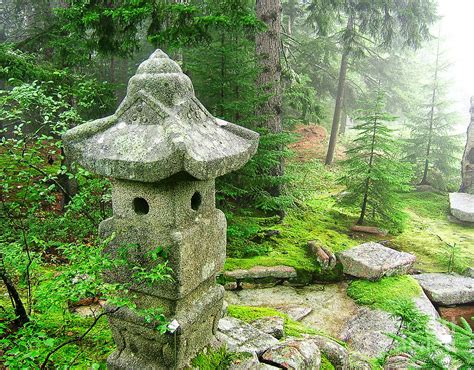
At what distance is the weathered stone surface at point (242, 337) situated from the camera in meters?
3.63

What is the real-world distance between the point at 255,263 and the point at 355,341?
2.06 meters

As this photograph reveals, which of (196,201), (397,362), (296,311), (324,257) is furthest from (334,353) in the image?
(324,257)

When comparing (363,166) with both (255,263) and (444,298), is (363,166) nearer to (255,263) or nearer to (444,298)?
(444,298)

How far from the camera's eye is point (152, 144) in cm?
248

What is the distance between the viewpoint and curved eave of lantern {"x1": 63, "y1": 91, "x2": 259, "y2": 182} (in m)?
2.40

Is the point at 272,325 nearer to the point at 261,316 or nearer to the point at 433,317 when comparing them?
the point at 261,316

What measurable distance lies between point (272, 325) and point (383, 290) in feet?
9.46

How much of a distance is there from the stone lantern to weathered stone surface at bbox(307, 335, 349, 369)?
5.28 ft

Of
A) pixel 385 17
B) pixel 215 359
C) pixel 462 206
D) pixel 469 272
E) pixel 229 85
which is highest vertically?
pixel 385 17

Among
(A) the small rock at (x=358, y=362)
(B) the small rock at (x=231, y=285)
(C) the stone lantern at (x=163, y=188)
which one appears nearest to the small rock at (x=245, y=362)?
(C) the stone lantern at (x=163, y=188)

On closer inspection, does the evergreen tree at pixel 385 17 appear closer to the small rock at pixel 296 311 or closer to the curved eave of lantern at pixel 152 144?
the small rock at pixel 296 311

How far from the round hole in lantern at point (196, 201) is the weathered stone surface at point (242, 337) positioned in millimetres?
1379

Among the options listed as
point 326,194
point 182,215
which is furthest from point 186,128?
point 326,194

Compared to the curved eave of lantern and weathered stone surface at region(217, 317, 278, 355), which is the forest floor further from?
the curved eave of lantern
